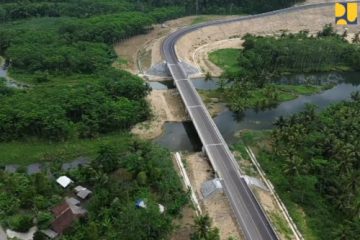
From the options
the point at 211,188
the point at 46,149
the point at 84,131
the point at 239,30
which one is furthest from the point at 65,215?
the point at 239,30

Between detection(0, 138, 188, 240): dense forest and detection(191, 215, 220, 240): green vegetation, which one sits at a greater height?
detection(0, 138, 188, 240): dense forest

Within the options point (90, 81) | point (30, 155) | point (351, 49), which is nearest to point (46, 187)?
point (30, 155)

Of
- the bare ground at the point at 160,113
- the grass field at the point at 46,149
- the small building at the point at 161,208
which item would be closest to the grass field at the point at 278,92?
the bare ground at the point at 160,113

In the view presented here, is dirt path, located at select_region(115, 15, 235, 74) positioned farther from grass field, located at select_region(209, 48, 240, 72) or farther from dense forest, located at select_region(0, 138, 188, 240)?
dense forest, located at select_region(0, 138, 188, 240)

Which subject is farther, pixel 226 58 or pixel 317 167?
pixel 226 58

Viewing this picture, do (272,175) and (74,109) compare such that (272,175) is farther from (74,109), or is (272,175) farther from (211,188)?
(74,109)

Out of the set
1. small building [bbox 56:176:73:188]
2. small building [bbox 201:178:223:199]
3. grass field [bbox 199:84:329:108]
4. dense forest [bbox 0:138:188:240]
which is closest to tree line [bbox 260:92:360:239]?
small building [bbox 201:178:223:199]
